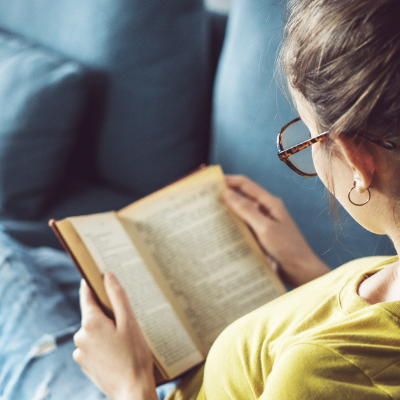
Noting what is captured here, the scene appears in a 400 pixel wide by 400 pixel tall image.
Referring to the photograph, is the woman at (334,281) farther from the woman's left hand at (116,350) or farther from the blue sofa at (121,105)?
the blue sofa at (121,105)

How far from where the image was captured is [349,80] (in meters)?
0.35

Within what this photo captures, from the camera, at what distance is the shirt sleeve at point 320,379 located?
0.36 meters

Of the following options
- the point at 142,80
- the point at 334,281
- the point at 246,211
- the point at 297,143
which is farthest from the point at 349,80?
the point at 142,80

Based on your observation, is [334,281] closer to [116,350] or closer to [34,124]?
[116,350]

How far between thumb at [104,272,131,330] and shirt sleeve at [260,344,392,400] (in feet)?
0.88

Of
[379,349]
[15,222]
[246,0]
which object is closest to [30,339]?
[15,222]

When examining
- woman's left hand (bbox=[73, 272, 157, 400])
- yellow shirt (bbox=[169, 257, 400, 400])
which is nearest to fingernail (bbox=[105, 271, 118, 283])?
woman's left hand (bbox=[73, 272, 157, 400])

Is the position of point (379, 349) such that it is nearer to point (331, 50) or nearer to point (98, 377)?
point (331, 50)

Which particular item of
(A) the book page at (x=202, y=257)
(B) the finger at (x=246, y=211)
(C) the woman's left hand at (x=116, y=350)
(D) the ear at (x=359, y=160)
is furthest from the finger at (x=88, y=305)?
(D) the ear at (x=359, y=160)

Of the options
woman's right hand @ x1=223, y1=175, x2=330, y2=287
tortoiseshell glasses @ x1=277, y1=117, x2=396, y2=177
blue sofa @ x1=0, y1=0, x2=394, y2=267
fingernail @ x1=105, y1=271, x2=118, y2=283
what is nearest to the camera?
tortoiseshell glasses @ x1=277, y1=117, x2=396, y2=177

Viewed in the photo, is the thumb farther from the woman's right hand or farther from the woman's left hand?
the woman's right hand

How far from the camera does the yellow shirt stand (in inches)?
14.5

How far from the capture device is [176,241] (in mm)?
716

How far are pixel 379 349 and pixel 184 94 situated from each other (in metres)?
0.82
